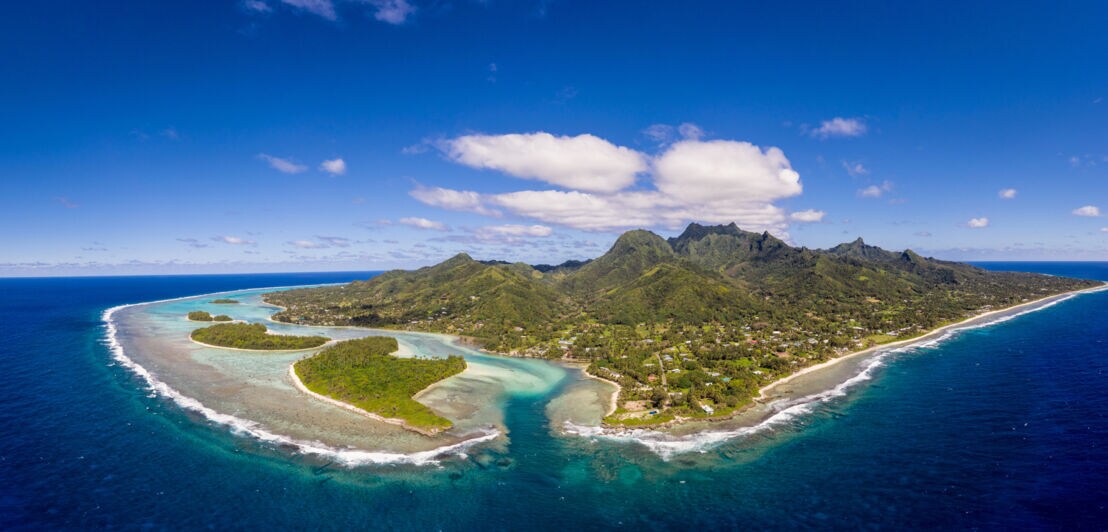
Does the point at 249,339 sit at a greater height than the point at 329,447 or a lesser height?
greater

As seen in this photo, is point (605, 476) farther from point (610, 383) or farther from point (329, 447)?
point (610, 383)

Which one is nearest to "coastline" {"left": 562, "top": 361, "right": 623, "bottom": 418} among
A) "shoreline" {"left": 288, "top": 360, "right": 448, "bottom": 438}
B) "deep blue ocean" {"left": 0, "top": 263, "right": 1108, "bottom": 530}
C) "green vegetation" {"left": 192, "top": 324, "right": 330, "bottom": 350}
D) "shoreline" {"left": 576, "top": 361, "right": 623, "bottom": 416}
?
"shoreline" {"left": 576, "top": 361, "right": 623, "bottom": 416}

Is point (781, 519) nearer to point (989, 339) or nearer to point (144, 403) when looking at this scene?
point (144, 403)

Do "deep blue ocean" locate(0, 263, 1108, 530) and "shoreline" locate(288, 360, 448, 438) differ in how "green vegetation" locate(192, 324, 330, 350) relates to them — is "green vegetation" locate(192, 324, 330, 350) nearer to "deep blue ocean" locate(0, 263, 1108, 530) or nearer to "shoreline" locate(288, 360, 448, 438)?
"shoreline" locate(288, 360, 448, 438)

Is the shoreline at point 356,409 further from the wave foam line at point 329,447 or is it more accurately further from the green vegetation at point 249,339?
the green vegetation at point 249,339

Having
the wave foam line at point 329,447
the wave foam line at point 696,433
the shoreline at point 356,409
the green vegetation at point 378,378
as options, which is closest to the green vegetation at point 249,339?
the green vegetation at point 378,378

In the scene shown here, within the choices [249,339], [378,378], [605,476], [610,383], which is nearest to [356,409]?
[378,378]

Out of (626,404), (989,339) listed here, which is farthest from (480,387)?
(989,339)
